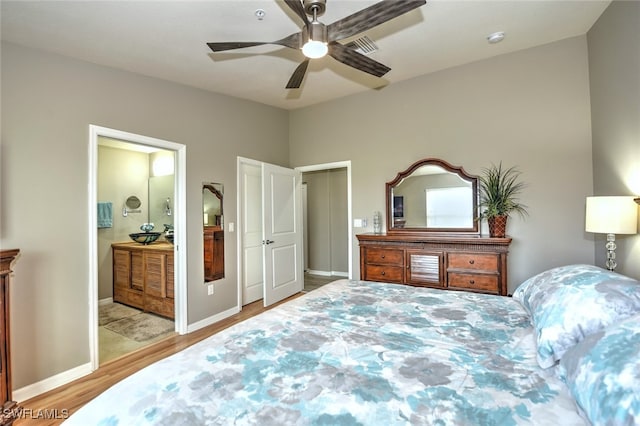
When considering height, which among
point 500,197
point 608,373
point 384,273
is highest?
point 500,197

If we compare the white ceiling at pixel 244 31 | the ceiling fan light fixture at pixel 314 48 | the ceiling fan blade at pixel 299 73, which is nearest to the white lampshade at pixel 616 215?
the white ceiling at pixel 244 31

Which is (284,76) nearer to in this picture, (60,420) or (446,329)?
(446,329)

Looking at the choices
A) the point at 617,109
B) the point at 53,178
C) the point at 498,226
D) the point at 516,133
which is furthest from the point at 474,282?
the point at 53,178

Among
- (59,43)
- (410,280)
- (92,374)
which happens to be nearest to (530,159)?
(410,280)

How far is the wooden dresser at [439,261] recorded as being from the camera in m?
2.88

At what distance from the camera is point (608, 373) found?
791 millimetres

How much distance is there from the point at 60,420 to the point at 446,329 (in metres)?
2.57

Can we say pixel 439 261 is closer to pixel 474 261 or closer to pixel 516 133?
pixel 474 261

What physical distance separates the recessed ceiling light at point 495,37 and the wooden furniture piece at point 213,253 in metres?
3.56

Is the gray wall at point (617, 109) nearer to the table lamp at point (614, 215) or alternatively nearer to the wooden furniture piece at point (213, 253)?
the table lamp at point (614, 215)

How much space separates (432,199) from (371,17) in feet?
7.65

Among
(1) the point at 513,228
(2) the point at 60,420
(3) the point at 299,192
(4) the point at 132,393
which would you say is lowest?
(2) the point at 60,420

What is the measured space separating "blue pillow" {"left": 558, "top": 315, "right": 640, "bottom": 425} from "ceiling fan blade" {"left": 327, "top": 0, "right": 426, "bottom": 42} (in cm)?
161

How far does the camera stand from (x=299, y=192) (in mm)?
4801
